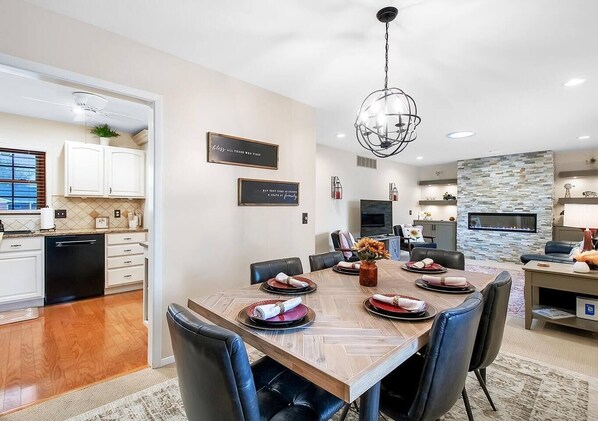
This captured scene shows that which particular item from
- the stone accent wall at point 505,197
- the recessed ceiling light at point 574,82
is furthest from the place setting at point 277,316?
the stone accent wall at point 505,197

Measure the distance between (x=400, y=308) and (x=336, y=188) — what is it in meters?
4.65

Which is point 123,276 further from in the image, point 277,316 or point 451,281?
point 451,281

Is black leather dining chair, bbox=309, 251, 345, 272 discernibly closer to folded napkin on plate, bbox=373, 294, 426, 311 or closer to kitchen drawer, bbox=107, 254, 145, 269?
folded napkin on plate, bbox=373, 294, 426, 311

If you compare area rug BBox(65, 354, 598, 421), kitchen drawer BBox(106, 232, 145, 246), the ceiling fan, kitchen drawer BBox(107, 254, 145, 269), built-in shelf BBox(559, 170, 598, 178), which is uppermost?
the ceiling fan

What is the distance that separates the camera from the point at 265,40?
2182mm

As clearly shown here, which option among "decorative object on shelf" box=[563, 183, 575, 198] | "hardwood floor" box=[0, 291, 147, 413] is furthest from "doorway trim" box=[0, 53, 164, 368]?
"decorative object on shelf" box=[563, 183, 575, 198]

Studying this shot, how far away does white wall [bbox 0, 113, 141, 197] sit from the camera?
12.7 ft

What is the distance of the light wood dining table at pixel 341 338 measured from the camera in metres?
0.98

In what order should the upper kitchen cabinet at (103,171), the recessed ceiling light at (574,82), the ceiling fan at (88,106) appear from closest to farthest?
1. the recessed ceiling light at (574,82)
2. the ceiling fan at (88,106)
3. the upper kitchen cabinet at (103,171)

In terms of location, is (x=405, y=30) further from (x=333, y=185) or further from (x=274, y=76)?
(x=333, y=185)

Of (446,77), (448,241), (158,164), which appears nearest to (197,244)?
(158,164)

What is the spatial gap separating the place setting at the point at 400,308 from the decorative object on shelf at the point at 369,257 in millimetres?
421

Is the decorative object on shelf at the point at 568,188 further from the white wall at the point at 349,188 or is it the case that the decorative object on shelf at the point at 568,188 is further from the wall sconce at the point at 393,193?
the wall sconce at the point at 393,193

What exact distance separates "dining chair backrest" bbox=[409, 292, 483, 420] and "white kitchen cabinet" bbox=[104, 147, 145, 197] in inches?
187
